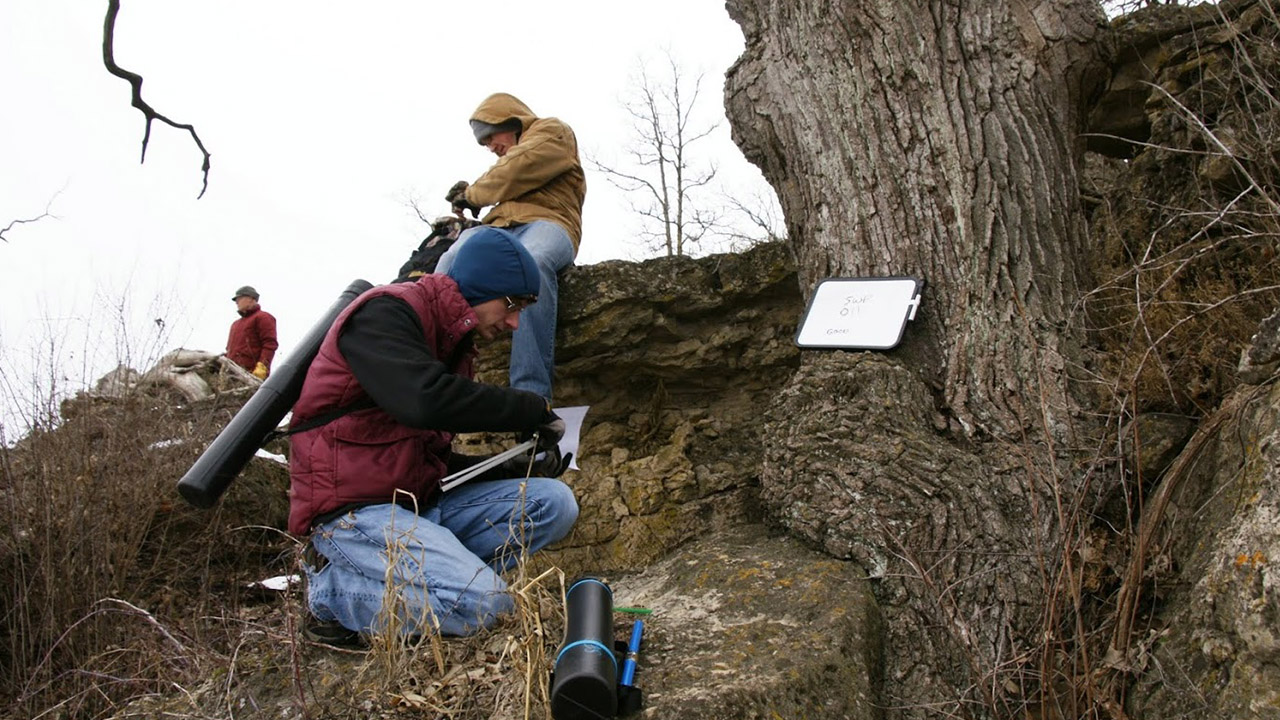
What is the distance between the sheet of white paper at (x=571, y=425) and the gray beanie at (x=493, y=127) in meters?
1.49

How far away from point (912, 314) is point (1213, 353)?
100cm

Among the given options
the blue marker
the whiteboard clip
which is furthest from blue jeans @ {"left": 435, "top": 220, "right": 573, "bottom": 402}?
the blue marker

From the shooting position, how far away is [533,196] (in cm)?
468

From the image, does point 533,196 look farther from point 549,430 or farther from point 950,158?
point 950,158

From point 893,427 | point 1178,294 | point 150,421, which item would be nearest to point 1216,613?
point 893,427

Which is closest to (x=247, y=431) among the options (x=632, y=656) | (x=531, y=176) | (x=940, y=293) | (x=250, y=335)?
(x=632, y=656)

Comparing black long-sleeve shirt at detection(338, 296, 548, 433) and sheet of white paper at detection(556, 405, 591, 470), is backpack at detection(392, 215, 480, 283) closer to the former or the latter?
sheet of white paper at detection(556, 405, 591, 470)

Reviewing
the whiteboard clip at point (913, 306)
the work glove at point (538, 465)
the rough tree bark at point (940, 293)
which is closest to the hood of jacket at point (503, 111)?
the rough tree bark at point (940, 293)

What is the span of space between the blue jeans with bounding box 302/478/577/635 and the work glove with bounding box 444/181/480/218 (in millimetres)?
2122

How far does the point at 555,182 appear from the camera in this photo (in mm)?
4746

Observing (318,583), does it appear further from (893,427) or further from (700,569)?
(893,427)

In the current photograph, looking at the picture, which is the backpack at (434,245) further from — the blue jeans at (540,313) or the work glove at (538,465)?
the work glove at (538,465)

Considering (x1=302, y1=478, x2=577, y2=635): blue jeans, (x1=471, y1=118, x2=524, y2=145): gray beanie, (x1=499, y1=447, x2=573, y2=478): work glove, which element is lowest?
(x1=302, y1=478, x2=577, y2=635): blue jeans

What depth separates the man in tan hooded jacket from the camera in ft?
14.1
